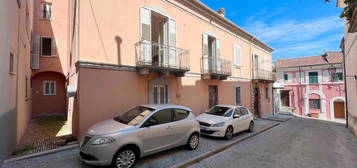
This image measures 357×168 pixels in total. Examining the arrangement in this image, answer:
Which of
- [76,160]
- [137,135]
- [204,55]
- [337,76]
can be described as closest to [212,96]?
[204,55]

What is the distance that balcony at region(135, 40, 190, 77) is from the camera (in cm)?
661

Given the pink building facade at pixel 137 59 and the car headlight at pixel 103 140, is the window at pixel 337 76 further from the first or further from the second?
the car headlight at pixel 103 140

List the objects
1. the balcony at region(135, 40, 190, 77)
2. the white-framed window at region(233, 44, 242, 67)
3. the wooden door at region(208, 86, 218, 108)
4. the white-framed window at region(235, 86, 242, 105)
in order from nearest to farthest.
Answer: the balcony at region(135, 40, 190, 77) < the wooden door at region(208, 86, 218, 108) < the white-framed window at region(233, 44, 242, 67) < the white-framed window at region(235, 86, 242, 105)

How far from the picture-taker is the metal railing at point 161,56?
21.8ft

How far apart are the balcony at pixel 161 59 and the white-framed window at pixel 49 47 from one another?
9233 mm

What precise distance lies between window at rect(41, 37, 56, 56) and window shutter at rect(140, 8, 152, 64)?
9.38 m

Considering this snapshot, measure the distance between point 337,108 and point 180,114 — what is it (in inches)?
1120

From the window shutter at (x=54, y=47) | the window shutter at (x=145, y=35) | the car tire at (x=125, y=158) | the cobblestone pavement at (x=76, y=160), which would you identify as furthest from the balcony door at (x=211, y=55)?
the window shutter at (x=54, y=47)

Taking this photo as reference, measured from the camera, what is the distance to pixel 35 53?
1132 centimetres

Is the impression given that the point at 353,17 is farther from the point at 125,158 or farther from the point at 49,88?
the point at 49,88

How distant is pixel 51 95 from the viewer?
41.4ft

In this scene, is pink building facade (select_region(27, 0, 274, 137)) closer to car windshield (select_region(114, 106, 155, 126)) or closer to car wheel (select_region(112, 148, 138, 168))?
car windshield (select_region(114, 106, 155, 126))

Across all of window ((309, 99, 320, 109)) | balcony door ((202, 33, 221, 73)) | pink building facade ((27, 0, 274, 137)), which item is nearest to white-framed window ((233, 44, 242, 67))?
pink building facade ((27, 0, 274, 137))

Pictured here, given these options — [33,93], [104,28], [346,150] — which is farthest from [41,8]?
[346,150]
